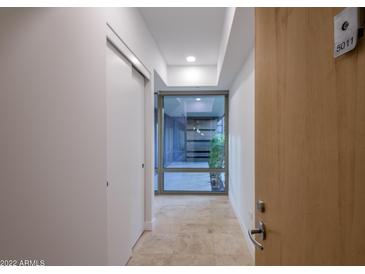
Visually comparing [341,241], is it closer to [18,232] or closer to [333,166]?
[333,166]

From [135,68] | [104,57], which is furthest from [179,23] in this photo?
[104,57]

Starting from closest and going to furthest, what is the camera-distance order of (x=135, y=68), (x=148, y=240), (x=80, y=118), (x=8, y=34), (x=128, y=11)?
1. (x=8, y=34)
2. (x=80, y=118)
3. (x=128, y=11)
4. (x=135, y=68)
5. (x=148, y=240)

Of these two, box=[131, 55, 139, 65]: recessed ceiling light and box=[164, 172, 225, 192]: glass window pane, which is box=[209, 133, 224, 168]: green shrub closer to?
box=[164, 172, 225, 192]: glass window pane

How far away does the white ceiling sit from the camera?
8.48 feet

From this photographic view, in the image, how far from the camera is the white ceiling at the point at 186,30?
2584 millimetres

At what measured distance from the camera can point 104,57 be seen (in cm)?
168

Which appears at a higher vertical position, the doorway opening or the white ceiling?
the white ceiling

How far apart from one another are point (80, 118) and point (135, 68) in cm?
148

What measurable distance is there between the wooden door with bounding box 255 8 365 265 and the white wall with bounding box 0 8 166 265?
1034 millimetres

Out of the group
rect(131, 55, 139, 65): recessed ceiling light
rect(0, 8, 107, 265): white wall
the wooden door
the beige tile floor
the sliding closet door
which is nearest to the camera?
the wooden door

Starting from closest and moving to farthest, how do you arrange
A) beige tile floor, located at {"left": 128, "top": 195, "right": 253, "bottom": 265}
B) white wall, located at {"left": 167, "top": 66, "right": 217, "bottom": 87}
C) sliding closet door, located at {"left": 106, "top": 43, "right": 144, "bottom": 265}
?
sliding closet door, located at {"left": 106, "top": 43, "right": 144, "bottom": 265} → beige tile floor, located at {"left": 128, "top": 195, "right": 253, "bottom": 265} → white wall, located at {"left": 167, "top": 66, "right": 217, "bottom": 87}

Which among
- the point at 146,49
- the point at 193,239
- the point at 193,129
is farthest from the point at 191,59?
the point at 193,239

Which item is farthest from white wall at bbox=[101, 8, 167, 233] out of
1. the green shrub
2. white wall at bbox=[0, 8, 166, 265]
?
the green shrub
